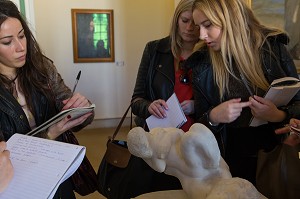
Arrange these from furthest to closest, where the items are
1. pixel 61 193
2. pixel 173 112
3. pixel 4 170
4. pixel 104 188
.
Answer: pixel 173 112 → pixel 104 188 → pixel 61 193 → pixel 4 170

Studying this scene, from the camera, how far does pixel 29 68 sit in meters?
1.27

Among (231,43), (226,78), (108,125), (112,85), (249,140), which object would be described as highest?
(231,43)

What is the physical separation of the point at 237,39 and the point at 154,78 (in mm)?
496

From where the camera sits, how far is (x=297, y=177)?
0.81m

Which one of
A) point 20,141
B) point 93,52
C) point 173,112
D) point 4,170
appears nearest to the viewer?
point 4,170

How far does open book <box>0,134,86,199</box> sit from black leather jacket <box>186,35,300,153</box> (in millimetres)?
631

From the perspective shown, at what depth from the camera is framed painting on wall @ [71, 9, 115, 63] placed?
4.31 meters

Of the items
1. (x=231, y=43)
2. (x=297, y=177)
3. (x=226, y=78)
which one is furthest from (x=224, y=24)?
(x=297, y=177)

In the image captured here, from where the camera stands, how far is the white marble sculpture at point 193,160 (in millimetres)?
650

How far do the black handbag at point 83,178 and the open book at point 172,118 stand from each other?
35cm

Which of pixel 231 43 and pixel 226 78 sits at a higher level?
pixel 231 43

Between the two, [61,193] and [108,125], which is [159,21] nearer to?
[108,125]

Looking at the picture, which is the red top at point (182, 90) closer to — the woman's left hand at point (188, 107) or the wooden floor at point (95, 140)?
the woman's left hand at point (188, 107)

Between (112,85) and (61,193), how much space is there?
3.48 meters
